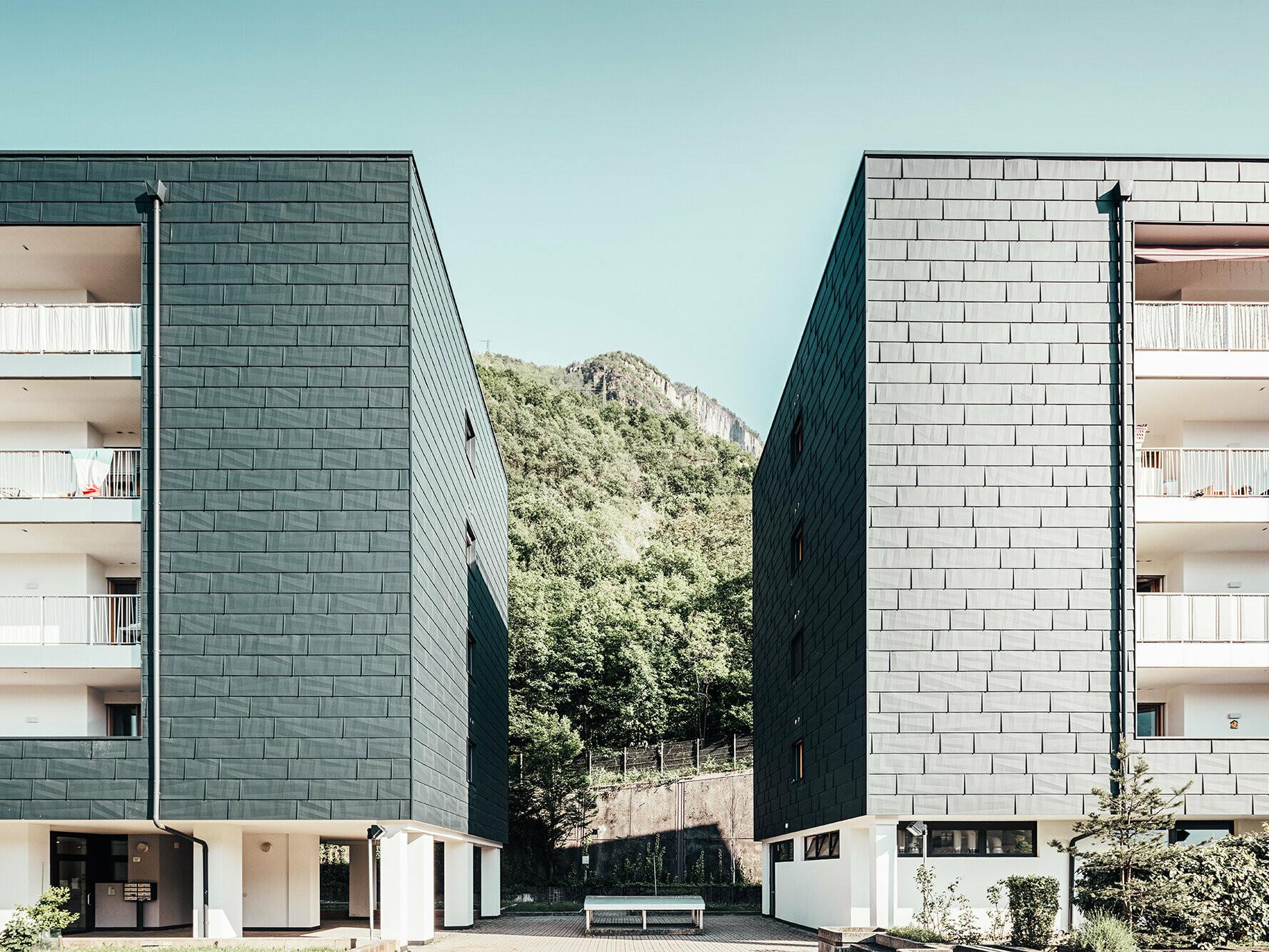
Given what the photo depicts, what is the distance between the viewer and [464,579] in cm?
2483

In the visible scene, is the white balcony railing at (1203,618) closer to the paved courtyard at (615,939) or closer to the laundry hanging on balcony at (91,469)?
the paved courtyard at (615,939)

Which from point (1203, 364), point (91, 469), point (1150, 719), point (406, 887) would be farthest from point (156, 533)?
point (1150, 719)

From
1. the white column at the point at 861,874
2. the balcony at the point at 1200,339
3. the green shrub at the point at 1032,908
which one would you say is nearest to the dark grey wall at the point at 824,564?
the white column at the point at 861,874

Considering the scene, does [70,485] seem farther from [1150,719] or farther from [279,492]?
[1150,719]

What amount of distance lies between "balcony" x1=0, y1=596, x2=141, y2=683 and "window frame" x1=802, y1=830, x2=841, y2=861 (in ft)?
40.6

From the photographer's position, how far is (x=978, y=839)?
1805cm

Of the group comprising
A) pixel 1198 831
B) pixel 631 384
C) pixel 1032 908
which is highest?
pixel 631 384

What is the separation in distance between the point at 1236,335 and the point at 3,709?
67.4ft

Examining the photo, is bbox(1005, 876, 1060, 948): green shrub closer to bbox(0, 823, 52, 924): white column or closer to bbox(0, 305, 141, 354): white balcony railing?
bbox(0, 823, 52, 924): white column

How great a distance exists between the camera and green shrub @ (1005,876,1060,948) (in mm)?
15539

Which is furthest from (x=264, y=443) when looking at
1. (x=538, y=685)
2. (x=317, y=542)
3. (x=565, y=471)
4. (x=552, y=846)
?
(x=565, y=471)

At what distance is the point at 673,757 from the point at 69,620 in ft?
97.4

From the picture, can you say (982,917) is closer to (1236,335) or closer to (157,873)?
(1236,335)

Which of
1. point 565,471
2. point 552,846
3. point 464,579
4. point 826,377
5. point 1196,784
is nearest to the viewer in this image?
point 1196,784
